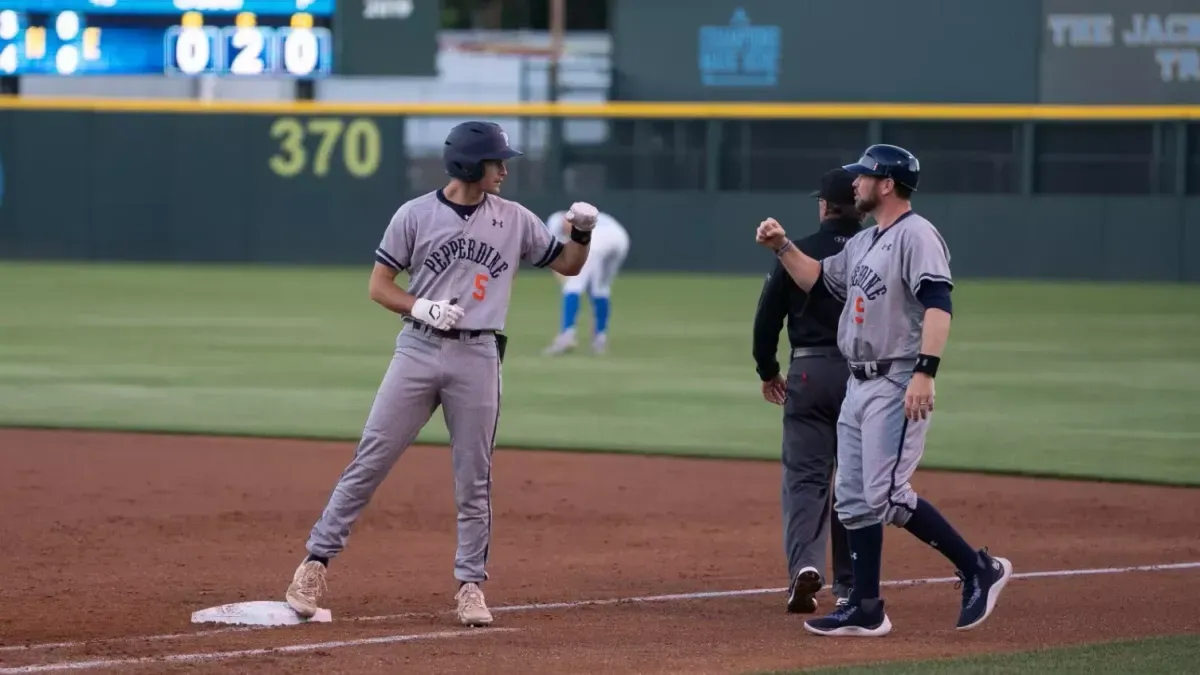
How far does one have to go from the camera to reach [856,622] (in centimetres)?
575

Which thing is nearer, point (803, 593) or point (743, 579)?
point (803, 593)

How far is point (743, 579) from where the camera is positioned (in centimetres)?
700

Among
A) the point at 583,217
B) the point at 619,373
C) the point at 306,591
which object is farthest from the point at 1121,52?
the point at 306,591

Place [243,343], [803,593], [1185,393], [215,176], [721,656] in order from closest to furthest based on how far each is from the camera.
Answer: [721,656], [803,593], [1185,393], [243,343], [215,176]

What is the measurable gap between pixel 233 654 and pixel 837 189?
9.03 feet

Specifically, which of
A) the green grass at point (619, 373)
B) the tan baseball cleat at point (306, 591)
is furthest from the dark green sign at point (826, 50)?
the tan baseball cleat at point (306, 591)

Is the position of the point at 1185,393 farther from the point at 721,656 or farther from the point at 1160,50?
the point at 1160,50

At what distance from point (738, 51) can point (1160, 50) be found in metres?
7.12

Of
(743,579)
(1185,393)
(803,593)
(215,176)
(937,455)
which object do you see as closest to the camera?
(803,593)

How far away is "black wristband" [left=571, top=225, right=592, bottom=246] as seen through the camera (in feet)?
19.4

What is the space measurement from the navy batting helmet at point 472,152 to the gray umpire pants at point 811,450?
141 cm

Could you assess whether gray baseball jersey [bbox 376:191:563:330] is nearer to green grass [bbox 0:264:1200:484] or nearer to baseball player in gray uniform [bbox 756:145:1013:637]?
baseball player in gray uniform [bbox 756:145:1013:637]

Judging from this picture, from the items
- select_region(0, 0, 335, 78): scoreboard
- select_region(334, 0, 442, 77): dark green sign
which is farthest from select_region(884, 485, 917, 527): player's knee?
select_region(334, 0, 442, 77): dark green sign

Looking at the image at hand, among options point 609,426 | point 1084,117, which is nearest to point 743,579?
point 609,426
